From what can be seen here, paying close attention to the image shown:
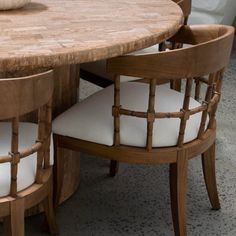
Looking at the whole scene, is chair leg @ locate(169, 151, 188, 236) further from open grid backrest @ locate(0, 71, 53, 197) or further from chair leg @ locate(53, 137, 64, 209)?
open grid backrest @ locate(0, 71, 53, 197)

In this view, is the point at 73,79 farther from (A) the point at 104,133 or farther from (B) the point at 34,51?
(B) the point at 34,51

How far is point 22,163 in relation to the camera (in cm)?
138

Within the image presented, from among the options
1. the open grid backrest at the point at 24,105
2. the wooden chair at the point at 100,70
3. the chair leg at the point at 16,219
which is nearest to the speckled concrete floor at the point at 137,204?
the wooden chair at the point at 100,70

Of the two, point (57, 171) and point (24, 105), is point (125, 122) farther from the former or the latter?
point (24, 105)

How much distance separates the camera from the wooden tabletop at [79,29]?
1.36 m

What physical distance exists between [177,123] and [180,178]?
0.18 meters

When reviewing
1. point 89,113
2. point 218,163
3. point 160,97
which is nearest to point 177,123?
point 160,97

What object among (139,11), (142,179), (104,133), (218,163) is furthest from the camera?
(218,163)

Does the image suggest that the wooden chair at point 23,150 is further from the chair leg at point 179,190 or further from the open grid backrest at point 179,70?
the chair leg at point 179,190

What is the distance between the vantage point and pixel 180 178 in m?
1.70

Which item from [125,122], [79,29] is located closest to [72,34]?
[79,29]

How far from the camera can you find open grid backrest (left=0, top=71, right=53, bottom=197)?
117 cm

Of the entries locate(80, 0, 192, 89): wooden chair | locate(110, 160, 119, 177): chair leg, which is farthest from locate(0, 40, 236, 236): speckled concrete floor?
locate(80, 0, 192, 89): wooden chair

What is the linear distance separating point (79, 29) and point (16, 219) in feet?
1.96
